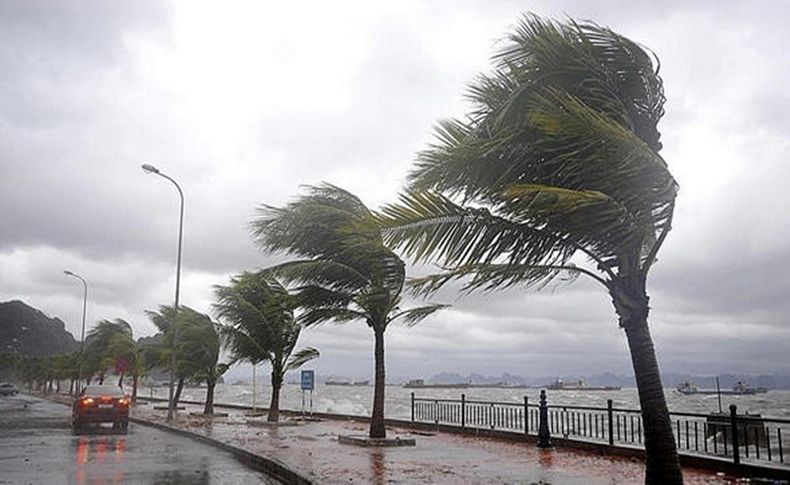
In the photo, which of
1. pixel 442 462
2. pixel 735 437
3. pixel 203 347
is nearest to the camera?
pixel 735 437

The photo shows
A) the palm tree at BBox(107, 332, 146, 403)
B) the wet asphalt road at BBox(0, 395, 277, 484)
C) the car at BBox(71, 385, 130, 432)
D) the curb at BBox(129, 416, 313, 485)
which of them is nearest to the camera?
the curb at BBox(129, 416, 313, 485)

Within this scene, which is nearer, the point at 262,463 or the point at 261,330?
the point at 262,463

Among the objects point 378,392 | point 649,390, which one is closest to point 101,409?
point 378,392

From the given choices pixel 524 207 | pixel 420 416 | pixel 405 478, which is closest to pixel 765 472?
pixel 405 478

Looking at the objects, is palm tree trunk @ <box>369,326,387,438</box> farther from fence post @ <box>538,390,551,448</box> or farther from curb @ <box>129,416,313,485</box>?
fence post @ <box>538,390,551,448</box>

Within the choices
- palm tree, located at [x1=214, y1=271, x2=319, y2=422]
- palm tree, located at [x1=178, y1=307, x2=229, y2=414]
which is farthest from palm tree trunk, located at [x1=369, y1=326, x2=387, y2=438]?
palm tree, located at [x1=178, y1=307, x2=229, y2=414]

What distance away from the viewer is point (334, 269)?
1788cm

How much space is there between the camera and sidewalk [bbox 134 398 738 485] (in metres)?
11.5

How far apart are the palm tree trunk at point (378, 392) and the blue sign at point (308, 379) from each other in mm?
10762

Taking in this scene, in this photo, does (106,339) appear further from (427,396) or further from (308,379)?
(427,396)

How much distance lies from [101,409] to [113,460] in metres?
11.3

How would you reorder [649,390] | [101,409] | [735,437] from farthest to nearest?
[101,409]
[735,437]
[649,390]

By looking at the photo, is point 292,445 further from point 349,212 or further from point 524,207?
point 524,207

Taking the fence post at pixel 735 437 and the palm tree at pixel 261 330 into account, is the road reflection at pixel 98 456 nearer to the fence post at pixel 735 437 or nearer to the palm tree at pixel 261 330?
the palm tree at pixel 261 330
